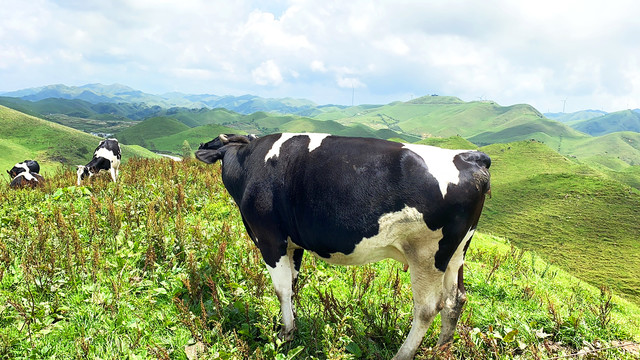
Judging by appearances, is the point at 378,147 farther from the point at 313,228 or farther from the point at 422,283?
the point at 422,283

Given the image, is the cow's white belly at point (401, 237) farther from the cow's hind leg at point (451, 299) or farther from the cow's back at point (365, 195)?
the cow's hind leg at point (451, 299)

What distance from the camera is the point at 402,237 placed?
3289 millimetres

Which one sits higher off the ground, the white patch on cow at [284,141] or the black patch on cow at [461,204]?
the white patch on cow at [284,141]

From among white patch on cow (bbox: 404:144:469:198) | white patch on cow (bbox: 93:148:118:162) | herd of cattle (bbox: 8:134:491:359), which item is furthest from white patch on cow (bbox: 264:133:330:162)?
white patch on cow (bbox: 93:148:118:162)

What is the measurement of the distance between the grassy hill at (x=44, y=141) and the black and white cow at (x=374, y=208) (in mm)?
62601

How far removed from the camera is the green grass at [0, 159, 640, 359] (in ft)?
11.6

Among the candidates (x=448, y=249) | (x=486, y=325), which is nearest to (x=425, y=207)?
(x=448, y=249)

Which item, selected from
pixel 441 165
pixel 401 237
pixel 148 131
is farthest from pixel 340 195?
pixel 148 131

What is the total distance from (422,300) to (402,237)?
2.55ft

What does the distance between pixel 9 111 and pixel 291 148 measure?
105m

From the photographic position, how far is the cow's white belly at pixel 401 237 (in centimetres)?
318

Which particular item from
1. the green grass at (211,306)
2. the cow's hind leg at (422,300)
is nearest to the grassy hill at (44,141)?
the green grass at (211,306)

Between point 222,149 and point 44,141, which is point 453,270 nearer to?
point 222,149

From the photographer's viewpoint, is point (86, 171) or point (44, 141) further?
point (44, 141)
